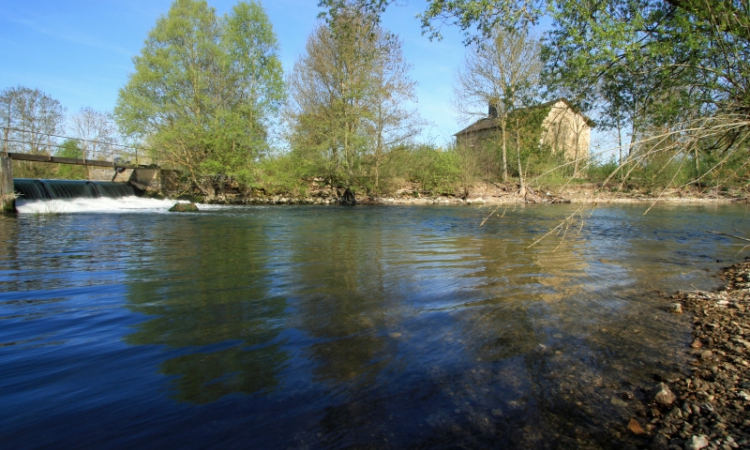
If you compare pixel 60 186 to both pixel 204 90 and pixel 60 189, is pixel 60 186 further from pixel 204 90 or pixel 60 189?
pixel 204 90

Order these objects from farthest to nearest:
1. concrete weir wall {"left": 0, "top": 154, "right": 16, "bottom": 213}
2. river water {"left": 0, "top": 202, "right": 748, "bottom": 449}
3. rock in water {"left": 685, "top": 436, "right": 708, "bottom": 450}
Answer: concrete weir wall {"left": 0, "top": 154, "right": 16, "bottom": 213} < river water {"left": 0, "top": 202, "right": 748, "bottom": 449} < rock in water {"left": 685, "top": 436, "right": 708, "bottom": 450}

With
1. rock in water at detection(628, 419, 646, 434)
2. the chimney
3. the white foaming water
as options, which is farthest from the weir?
the chimney

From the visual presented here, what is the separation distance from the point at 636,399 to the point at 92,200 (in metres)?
28.4

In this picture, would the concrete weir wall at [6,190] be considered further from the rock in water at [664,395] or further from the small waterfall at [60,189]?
the rock in water at [664,395]

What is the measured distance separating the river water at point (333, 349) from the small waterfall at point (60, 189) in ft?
58.5

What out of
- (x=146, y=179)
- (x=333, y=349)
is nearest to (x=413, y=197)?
(x=146, y=179)

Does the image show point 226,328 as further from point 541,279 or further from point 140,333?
point 541,279

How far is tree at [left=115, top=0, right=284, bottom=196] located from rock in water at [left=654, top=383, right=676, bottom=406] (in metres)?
28.7

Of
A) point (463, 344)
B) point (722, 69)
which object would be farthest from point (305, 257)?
point (722, 69)

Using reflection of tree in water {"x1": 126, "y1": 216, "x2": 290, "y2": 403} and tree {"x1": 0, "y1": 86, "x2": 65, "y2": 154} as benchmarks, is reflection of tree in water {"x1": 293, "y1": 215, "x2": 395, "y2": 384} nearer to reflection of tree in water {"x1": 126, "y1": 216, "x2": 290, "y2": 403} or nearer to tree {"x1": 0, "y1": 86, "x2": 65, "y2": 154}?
reflection of tree in water {"x1": 126, "y1": 216, "x2": 290, "y2": 403}

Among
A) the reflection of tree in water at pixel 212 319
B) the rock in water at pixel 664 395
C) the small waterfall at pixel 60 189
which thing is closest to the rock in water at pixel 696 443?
the rock in water at pixel 664 395

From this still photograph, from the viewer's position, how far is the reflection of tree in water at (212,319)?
10.6 feet

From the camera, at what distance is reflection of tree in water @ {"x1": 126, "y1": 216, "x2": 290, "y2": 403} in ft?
10.6

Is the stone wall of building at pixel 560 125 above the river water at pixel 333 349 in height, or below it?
above
